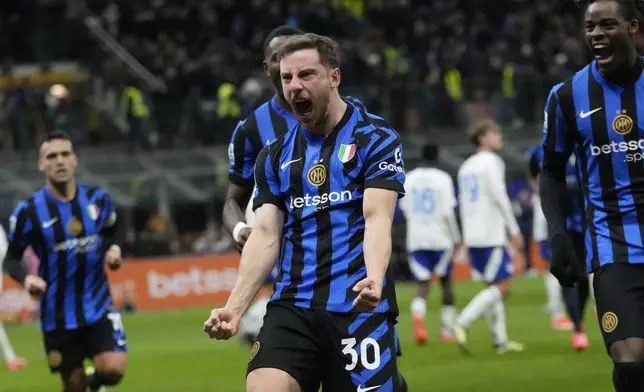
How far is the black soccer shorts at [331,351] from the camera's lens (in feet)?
18.9

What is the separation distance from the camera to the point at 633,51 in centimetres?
655

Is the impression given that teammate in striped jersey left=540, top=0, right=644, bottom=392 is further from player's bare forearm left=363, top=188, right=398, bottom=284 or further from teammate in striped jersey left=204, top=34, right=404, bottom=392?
player's bare forearm left=363, top=188, right=398, bottom=284

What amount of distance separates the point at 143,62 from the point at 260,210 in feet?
83.0

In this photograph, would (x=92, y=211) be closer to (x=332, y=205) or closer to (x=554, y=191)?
(x=554, y=191)

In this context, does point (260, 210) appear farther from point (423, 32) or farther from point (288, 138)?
point (423, 32)

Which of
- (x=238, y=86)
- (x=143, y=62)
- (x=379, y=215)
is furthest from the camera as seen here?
(x=143, y=62)

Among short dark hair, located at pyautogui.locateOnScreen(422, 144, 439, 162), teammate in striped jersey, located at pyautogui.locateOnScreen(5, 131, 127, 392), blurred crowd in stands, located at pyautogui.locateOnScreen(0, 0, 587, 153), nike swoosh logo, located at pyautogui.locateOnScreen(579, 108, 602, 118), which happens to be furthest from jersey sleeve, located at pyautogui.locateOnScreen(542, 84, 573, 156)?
blurred crowd in stands, located at pyautogui.locateOnScreen(0, 0, 587, 153)

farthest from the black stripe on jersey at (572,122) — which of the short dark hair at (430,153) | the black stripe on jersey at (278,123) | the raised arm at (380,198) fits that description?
the short dark hair at (430,153)

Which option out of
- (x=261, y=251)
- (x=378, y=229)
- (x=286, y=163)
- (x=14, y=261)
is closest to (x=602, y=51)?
(x=378, y=229)

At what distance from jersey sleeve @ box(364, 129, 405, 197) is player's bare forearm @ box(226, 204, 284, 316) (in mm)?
497

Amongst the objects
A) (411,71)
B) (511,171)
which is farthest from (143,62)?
(511,171)

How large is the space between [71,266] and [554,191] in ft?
14.5

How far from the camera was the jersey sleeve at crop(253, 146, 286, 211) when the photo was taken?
607cm

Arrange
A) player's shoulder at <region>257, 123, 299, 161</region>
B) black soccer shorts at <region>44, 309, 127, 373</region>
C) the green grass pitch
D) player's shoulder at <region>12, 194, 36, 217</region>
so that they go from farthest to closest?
the green grass pitch
player's shoulder at <region>12, 194, 36, 217</region>
black soccer shorts at <region>44, 309, 127, 373</region>
player's shoulder at <region>257, 123, 299, 161</region>
